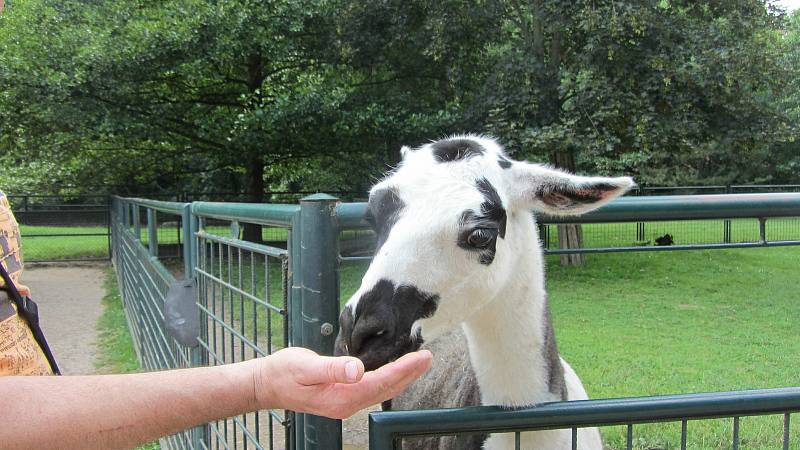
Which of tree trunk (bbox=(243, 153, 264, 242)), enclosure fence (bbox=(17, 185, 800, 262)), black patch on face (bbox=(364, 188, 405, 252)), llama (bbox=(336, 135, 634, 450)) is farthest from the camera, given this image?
tree trunk (bbox=(243, 153, 264, 242))

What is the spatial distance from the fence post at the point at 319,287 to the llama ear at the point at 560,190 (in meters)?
0.84

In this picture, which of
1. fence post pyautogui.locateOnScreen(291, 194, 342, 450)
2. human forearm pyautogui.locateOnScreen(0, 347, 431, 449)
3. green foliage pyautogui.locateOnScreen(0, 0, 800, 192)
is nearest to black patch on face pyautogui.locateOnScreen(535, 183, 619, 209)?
fence post pyautogui.locateOnScreen(291, 194, 342, 450)

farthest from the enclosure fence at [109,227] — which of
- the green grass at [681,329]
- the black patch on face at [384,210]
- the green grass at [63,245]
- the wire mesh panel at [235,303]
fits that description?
the black patch on face at [384,210]

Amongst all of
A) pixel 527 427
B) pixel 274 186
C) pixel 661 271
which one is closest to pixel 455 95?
pixel 661 271

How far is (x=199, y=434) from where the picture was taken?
2791mm

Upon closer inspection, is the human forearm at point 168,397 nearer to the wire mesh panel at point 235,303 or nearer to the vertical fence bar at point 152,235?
the wire mesh panel at point 235,303

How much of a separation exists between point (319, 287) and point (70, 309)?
9137mm

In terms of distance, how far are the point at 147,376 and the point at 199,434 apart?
6.31ft

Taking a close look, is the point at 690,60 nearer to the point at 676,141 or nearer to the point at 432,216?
the point at 676,141

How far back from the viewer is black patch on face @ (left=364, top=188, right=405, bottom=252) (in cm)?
180

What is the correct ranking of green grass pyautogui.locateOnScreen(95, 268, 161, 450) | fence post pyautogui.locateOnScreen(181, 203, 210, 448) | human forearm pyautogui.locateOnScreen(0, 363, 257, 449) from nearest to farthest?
human forearm pyautogui.locateOnScreen(0, 363, 257, 449)
fence post pyautogui.locateOnScreen(181, 203, 210, 448)
green grass pyautogui.locateOnScreen(95, 268, 161, 450)

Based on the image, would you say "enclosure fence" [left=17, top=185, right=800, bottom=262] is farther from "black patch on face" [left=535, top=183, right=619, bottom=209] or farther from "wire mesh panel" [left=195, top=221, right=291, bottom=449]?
"black patch on face" [left=535, top=183, right=619, bottom=209]

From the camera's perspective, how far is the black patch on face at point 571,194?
187 cm

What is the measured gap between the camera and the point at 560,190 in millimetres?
1994
